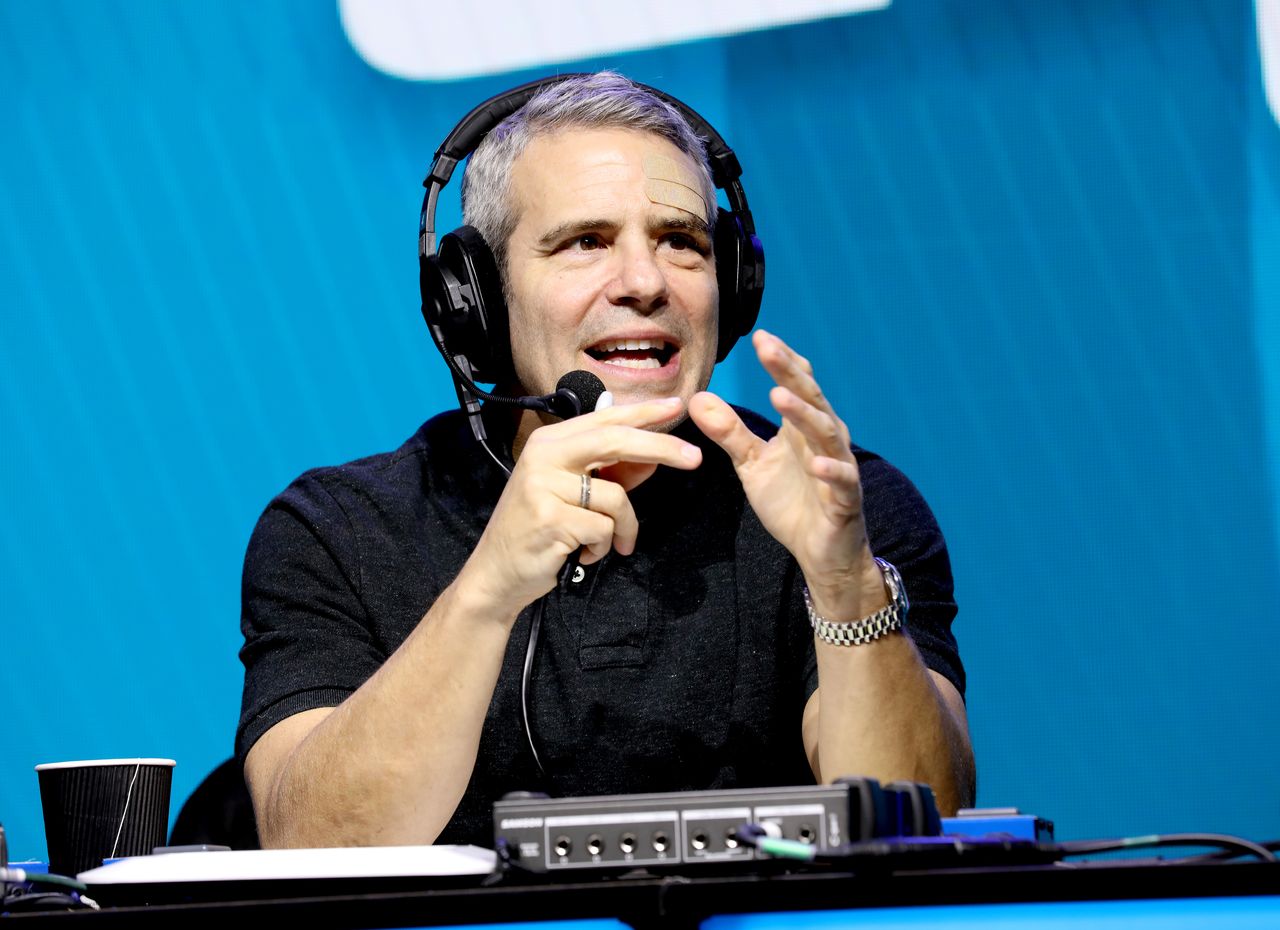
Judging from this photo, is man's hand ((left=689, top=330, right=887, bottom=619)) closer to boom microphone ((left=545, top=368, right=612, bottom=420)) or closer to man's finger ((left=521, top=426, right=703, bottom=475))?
man's finger ((left=521, top=426, right=703, bottom=475))

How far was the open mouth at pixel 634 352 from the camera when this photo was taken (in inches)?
60.2

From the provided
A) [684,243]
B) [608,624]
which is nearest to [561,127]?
[684,243]

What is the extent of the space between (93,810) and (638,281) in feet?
2.42

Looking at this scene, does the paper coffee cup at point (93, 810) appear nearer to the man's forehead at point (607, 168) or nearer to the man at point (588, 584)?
the man at point (588, 584)

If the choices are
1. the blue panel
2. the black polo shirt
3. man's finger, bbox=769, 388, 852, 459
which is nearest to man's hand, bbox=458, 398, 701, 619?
man's finger, bbox=769, 388, 852, 459

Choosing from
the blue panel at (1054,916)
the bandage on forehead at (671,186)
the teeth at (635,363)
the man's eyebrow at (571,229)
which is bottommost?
the blue panel at (1054,916)

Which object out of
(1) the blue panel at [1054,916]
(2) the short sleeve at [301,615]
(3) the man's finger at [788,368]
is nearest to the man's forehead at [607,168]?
(2) the short sleeve at [301,615]

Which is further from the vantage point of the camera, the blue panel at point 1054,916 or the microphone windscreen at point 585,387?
the microphone windscreen at point 585,387

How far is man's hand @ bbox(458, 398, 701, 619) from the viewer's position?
1.15 metres

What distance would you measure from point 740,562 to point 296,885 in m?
0.82

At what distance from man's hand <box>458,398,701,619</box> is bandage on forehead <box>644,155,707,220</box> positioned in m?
0.44

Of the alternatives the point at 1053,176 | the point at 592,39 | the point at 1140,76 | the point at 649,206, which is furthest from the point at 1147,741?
the point at 592,39

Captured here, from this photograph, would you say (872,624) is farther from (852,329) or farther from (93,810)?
(852,329)

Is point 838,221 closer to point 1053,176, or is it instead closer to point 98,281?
point 1053,176
